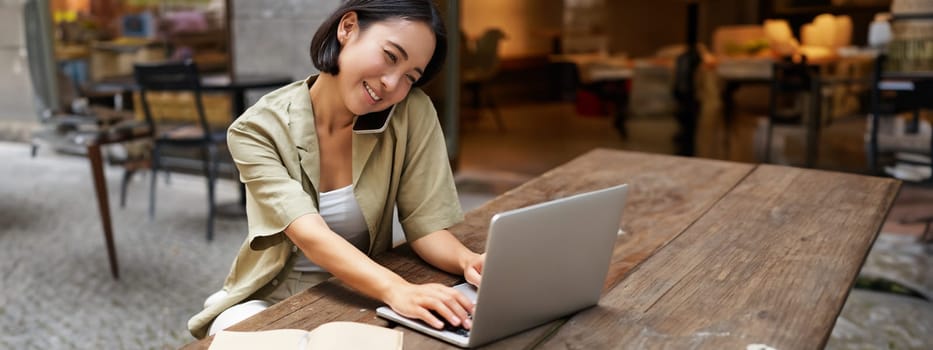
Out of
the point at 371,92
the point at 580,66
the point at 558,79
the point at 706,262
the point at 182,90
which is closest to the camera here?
the point at 371,92

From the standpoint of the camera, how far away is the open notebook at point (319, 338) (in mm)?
1089

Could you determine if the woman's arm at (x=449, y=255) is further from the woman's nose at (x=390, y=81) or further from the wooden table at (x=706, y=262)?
the woman's nose at (x=390, y=81)

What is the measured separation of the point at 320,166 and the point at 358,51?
254 millimetres

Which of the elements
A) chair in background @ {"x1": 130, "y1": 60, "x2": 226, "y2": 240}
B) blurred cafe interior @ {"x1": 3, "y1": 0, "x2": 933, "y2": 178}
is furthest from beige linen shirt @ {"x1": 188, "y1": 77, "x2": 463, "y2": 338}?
blurred cafe interior @ {"x1": 3, "y1": 0, "x2": 933, "y2": 178}

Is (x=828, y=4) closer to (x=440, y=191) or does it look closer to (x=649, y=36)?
(x=649, y=36)

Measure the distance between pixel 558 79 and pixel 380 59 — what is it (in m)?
4.58

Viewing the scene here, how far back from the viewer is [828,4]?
4.27m

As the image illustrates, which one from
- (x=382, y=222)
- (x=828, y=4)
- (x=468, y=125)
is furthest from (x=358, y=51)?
(x=468, y=125)

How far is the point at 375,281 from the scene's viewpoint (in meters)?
1.27

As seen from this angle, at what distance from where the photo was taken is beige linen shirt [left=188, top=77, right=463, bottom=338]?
1.39m

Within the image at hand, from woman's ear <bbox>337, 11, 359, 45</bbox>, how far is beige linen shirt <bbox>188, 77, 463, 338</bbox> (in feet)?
0.49

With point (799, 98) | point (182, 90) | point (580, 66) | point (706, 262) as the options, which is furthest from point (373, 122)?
point (580, 66)

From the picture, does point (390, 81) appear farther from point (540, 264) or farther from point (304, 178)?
point (540, 264)

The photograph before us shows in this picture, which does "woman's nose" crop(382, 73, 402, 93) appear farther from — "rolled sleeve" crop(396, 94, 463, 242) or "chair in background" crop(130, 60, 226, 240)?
"chair in background" crop(130, 60, 226, 240)
